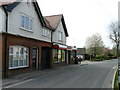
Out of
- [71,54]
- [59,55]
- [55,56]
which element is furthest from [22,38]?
[71,54]

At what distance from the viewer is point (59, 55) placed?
27438mm

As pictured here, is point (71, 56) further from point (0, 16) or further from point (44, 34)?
point (0, 16)

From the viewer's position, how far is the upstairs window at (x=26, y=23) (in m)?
17.7

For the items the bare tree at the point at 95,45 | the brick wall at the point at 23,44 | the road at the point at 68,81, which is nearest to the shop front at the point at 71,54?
the brick wall at the point at 23,44

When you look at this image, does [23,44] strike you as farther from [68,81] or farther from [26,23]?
[68,81]

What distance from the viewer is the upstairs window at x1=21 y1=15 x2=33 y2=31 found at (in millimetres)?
17712

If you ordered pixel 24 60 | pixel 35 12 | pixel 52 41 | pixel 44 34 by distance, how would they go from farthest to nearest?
1. pixel 52 41
2. pixel 44 34
3. pixel 35 12
4. pixel 24 60

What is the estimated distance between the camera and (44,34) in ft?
73.6

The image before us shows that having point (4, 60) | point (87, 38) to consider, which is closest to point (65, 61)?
point (4, 60)

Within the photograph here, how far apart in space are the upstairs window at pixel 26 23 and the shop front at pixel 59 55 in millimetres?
6095

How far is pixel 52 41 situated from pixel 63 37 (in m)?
4.87

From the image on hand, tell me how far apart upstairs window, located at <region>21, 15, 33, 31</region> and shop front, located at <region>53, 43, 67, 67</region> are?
6.09 metres

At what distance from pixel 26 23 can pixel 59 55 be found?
10.4 metres

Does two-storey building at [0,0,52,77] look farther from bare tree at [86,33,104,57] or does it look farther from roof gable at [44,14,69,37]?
bare tree at [86,33,104,57]
